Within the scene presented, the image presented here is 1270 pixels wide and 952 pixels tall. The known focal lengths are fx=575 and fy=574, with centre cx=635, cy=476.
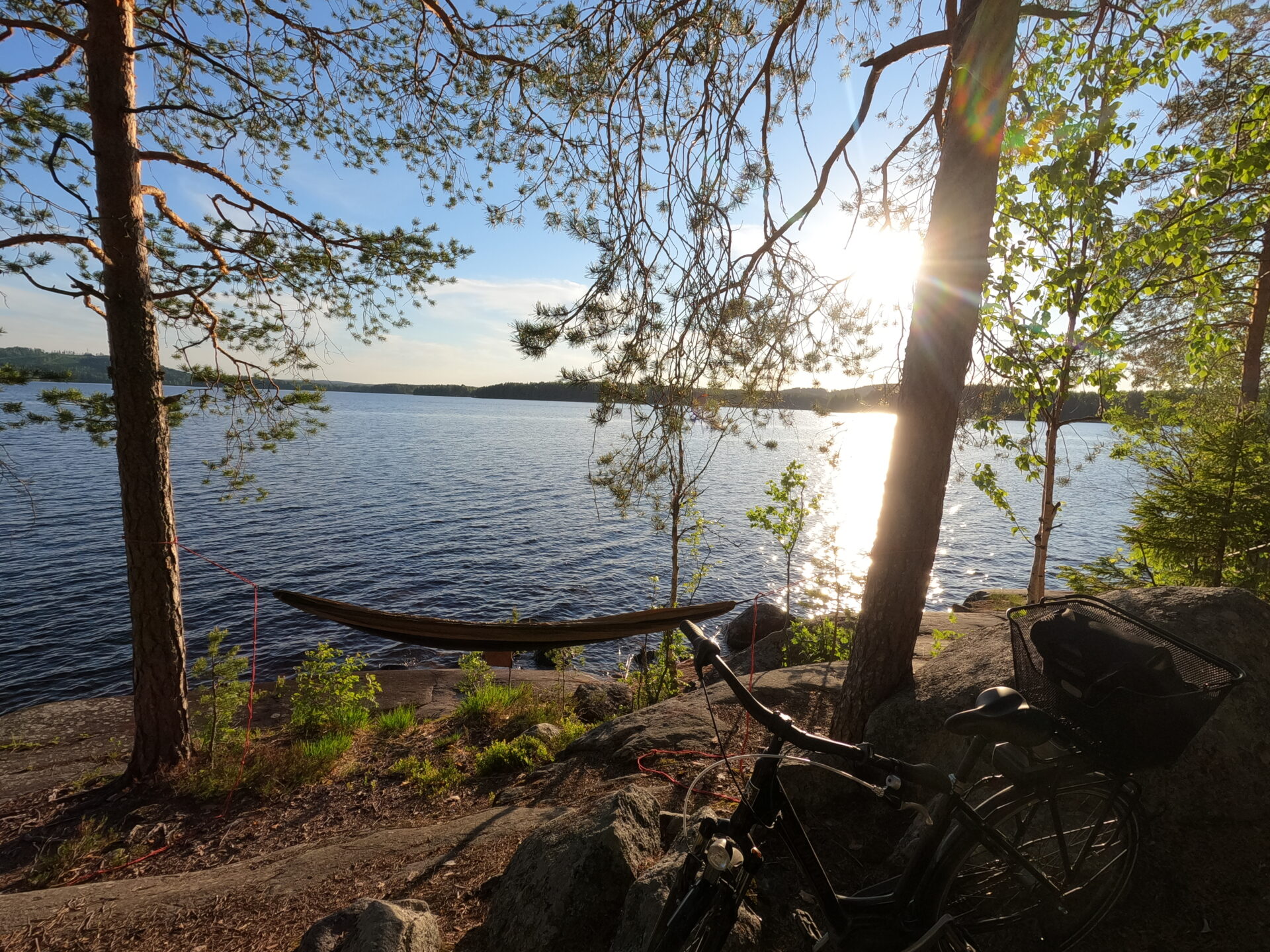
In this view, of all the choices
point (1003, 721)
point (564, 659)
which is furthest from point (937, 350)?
point (564, 659)

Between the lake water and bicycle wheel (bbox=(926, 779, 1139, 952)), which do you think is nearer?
bicycle wheel (bbox=(926, 779, 1139, 952))

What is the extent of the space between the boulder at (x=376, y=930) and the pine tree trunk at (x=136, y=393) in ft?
12.3

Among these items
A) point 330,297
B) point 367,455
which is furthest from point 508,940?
point 367,455

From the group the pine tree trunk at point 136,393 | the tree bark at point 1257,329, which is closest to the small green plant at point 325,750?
the pine tree trunk at point 136,393

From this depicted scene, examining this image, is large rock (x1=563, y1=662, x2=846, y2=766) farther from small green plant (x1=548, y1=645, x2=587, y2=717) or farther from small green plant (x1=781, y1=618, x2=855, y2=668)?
small green plant (x1=548, y1=645, x2=587, y2=717)

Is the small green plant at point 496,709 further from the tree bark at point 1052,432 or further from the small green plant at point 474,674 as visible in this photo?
the tree bark at point 1052,432

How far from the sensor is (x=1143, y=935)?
2.15m

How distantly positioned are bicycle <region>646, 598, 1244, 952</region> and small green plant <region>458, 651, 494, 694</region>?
7248mm

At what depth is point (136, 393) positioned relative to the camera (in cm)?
487

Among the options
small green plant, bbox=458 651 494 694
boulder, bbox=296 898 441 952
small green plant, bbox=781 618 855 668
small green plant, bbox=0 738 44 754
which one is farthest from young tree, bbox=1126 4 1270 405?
small green plant, bbox=0 738 44 754

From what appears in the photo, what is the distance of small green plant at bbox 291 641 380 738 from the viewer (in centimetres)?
676

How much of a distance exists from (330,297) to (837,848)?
639 cm

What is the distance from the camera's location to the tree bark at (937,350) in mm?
2912

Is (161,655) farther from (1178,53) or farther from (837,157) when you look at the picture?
(1178,53)
